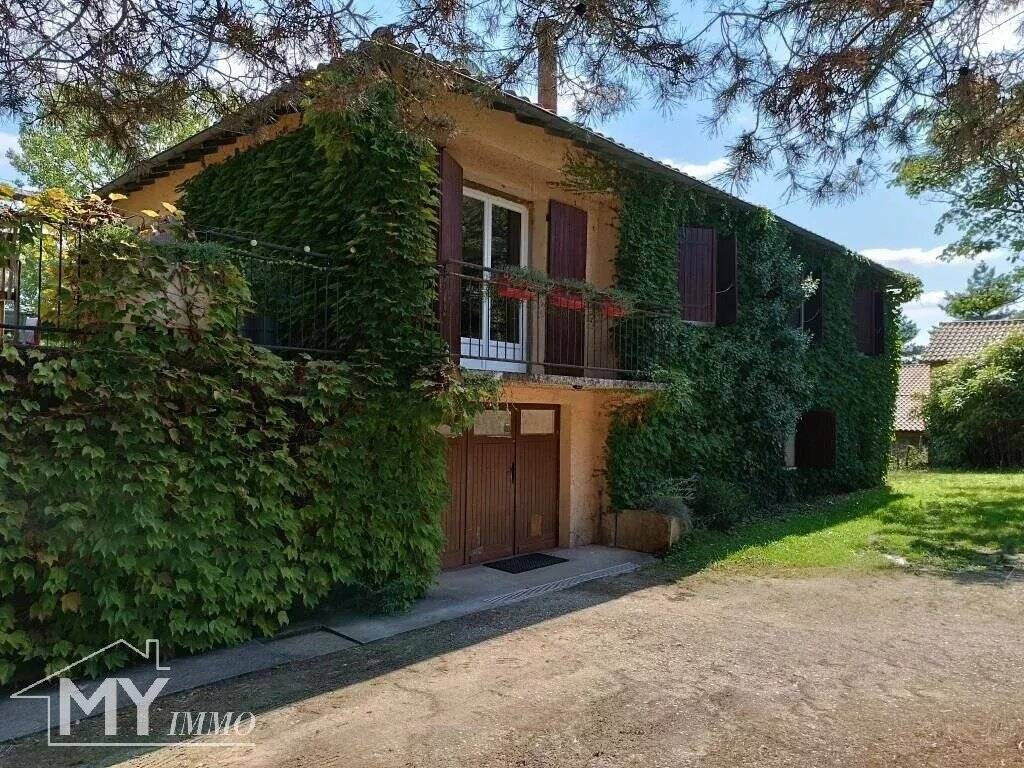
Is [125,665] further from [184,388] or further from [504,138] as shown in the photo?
[504,138]

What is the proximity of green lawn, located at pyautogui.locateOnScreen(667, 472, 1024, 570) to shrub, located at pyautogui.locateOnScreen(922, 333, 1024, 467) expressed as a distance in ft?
26.7

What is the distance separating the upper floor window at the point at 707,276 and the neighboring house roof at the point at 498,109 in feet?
2.51

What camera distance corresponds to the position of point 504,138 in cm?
861

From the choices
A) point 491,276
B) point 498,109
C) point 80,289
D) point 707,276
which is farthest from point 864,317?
point 80,289

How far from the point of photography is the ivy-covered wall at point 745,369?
33.3ft

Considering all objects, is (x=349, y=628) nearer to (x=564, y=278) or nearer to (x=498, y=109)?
(x=564, y=278)

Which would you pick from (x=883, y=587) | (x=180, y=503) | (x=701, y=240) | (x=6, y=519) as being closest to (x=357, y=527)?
(x=180, y=503)

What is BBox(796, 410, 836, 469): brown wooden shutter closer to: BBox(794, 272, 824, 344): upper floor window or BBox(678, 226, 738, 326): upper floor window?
BBox(794, 272, 824, 344): upper floor window

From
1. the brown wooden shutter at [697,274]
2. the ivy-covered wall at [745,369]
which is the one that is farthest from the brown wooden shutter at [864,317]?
the brown wooden shutter at [697,274]

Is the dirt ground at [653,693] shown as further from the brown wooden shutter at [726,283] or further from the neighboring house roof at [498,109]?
the brown wooden shutter at [726,283]

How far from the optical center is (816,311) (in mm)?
14430

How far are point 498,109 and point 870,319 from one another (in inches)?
476

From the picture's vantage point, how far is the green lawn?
900 cm

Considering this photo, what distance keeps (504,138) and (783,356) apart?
22.7 ft
